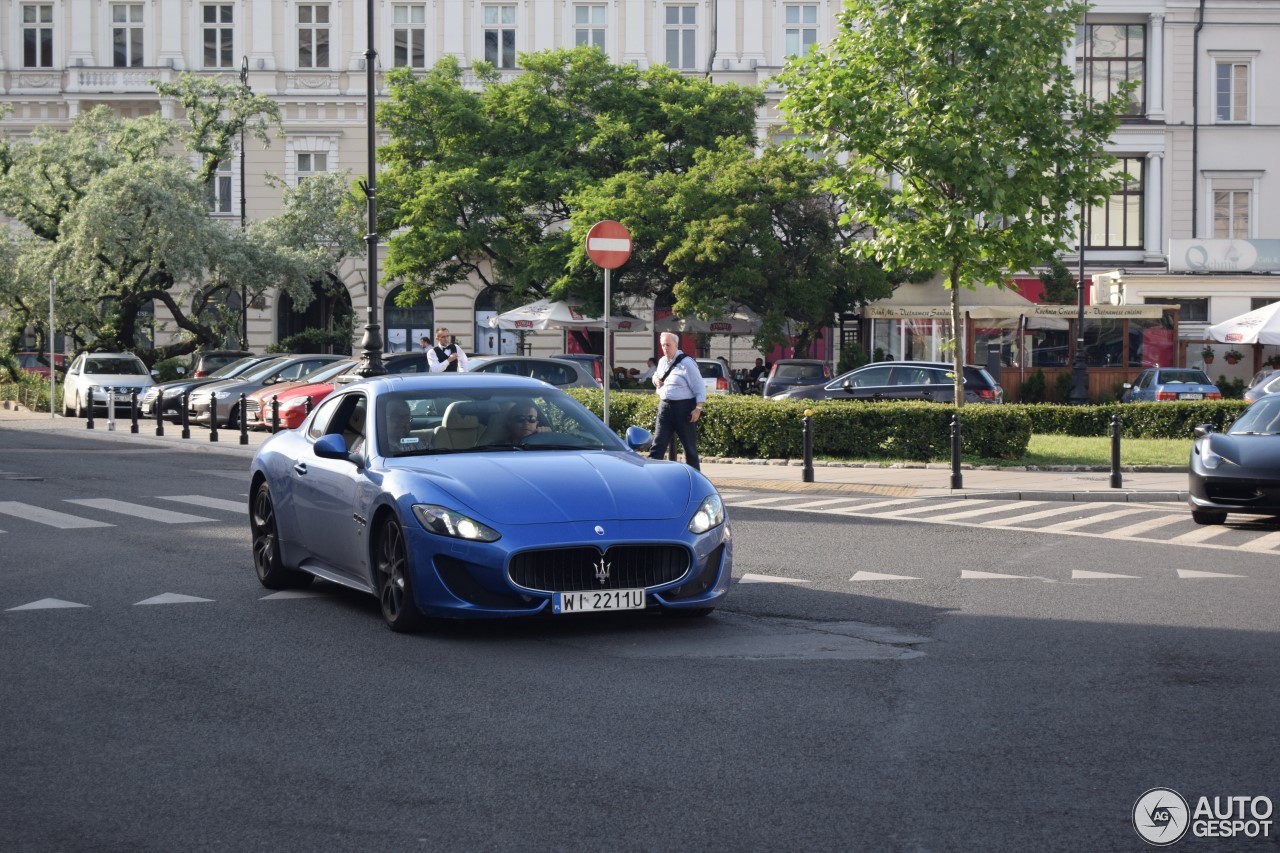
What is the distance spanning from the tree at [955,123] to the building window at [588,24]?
31.5m

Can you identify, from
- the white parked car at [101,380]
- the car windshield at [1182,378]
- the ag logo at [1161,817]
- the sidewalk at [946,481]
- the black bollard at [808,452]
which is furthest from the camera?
the white parked car at [101,380]

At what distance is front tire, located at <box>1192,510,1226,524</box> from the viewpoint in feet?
55.0

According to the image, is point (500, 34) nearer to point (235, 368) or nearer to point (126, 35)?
point (126, 35)

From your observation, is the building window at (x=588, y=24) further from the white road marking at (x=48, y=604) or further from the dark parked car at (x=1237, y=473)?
the white road marking at (x=48, y=604)

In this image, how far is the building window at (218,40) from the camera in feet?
189

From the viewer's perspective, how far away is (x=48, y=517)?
1631 cm

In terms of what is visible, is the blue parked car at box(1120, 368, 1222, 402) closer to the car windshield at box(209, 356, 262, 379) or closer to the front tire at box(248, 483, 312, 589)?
the car windshield at box(209, 356, 262, 379)

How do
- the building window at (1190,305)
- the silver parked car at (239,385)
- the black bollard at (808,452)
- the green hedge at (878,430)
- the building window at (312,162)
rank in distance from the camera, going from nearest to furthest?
the black bollard at (808,452), the green hedge at (878,430), the silver parked car at (239,385), the building window at (1190,305), the building window at (312,162)

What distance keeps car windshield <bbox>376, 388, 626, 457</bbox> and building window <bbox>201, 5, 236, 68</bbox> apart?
1974 inches

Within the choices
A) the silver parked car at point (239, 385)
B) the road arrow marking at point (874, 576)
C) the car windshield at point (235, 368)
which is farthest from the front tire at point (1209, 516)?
the car windshield at point (235, 368)

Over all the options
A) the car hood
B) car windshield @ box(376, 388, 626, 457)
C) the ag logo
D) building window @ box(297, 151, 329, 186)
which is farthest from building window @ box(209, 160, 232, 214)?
the ag logo

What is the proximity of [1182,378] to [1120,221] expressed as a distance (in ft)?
59.4

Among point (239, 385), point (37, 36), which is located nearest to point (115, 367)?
point (239, 385)

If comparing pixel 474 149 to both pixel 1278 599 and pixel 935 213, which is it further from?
pixel 1278 599
